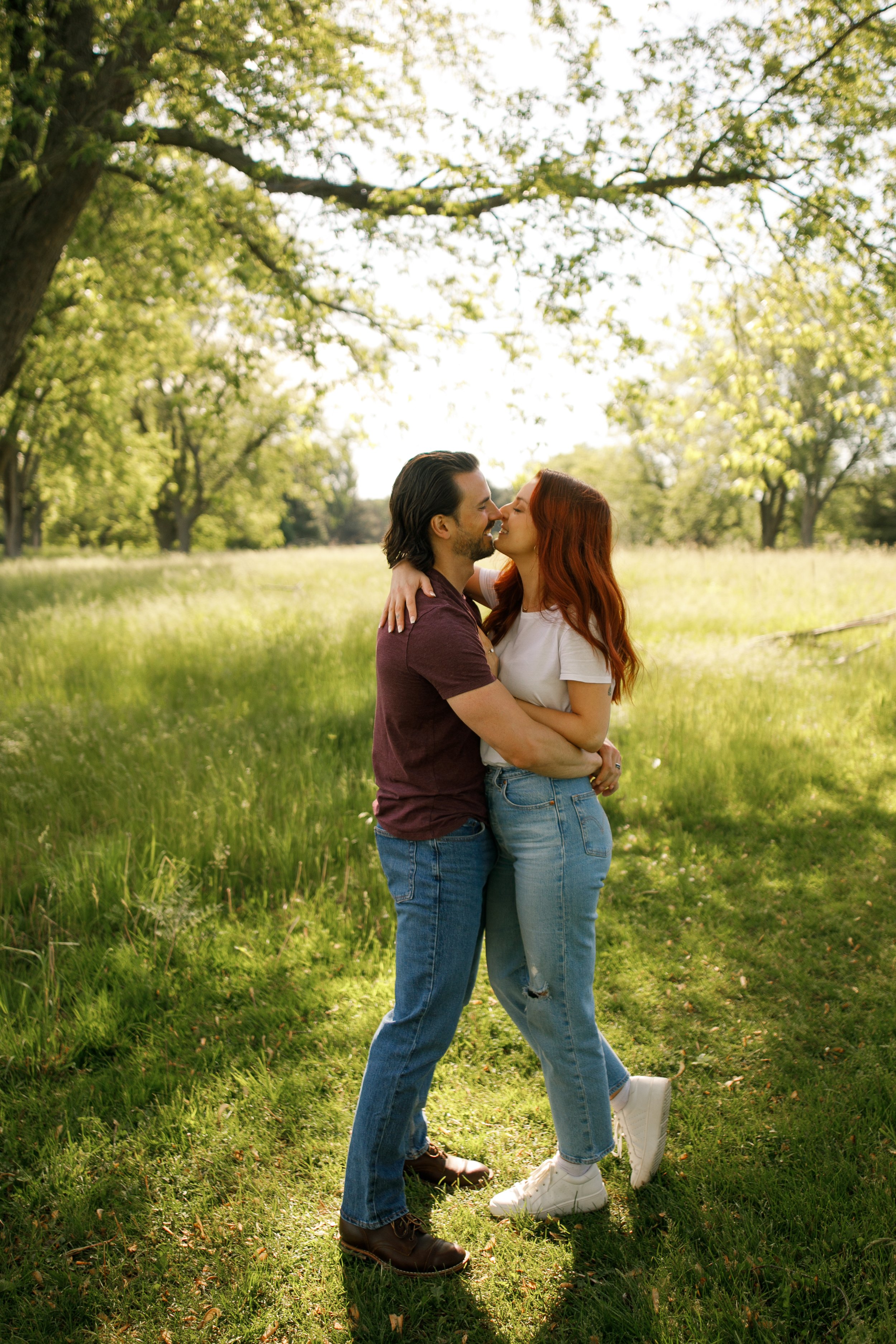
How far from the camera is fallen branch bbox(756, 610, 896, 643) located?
404 inches

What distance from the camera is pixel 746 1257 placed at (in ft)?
8.05

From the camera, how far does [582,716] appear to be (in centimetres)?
245

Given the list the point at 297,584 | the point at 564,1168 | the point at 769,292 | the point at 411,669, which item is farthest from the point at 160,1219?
the point at 297,584

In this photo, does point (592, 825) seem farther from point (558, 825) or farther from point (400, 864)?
point (400, 864)

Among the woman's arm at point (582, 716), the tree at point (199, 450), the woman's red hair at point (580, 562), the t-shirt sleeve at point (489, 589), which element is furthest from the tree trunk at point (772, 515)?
the woman's arm at point (582, 716)

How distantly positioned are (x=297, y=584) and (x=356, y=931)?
11.0 meters

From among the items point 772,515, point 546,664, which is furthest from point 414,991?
point 772,515

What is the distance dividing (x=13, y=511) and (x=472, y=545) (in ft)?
101

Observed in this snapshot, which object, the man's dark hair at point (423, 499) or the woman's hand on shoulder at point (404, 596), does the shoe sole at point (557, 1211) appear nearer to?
the woman's hand on shoulder at point (404, 596)

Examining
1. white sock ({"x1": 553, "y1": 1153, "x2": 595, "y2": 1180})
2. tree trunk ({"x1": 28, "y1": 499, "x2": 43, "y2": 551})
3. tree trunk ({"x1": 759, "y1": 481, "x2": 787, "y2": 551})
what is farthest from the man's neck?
tree trunk ({"x1": 28, "y1": 499, "x2": 43, "y2": 551})

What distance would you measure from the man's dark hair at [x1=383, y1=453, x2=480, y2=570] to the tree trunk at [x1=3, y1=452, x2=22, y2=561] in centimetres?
2953

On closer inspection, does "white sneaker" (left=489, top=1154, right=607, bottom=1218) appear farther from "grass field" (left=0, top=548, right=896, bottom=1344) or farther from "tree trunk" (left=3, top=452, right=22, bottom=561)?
"tree trunk" (left=3, top=452, right=22, bottom=561)

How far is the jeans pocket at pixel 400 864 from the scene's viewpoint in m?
2.42

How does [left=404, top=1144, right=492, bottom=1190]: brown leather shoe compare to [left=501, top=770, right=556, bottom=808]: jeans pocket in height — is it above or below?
below
